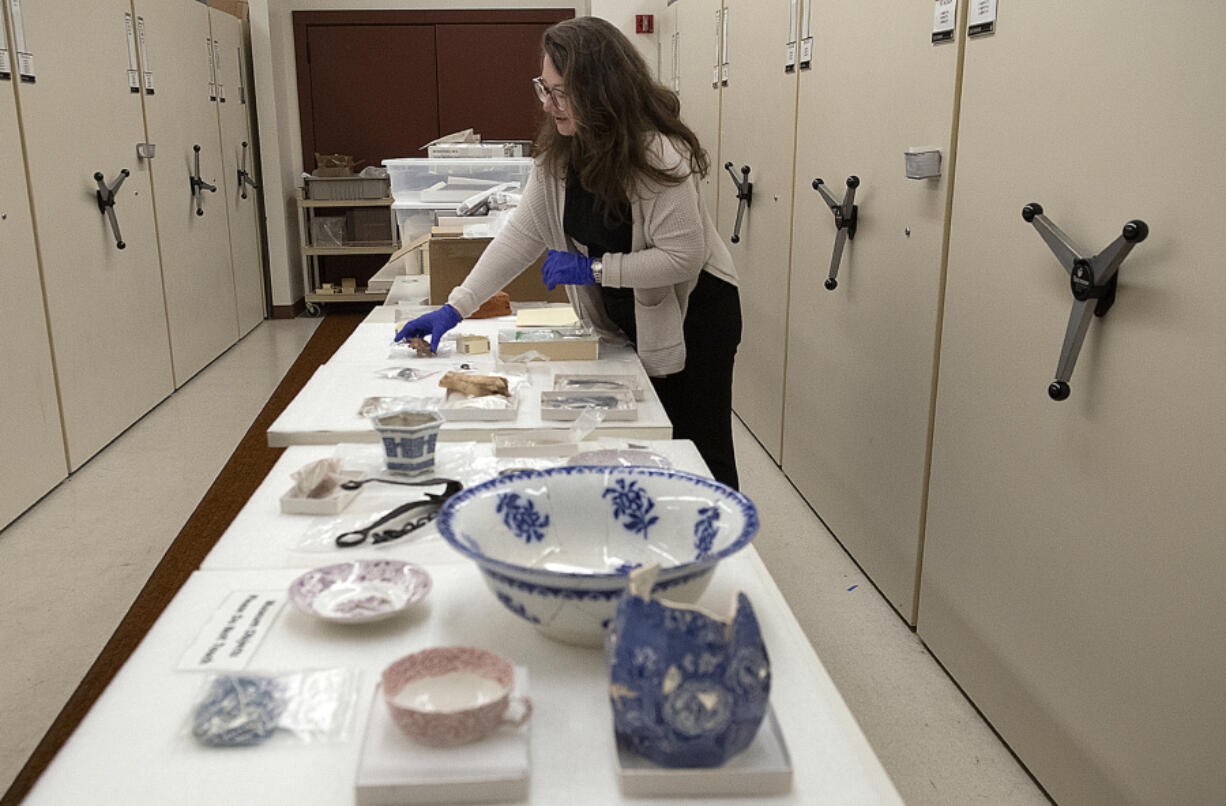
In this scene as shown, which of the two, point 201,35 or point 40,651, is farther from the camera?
point 201,35

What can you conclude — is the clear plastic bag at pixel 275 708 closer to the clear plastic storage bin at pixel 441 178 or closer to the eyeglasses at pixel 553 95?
the eyeglasses at pixel 553 95

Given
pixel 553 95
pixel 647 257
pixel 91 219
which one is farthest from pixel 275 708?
pixel 91 219

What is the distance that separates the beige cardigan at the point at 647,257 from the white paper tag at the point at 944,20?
23.0 inches

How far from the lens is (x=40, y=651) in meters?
2.31

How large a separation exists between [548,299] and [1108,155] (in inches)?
86.1

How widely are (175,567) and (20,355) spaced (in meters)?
0.92

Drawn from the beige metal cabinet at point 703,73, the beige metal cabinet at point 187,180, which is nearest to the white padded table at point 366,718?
the beige metal cabinet at point 703,73

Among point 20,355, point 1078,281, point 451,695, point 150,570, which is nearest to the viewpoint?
point 451,695

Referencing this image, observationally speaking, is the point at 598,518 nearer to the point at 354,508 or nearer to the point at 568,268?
the point at 354,508

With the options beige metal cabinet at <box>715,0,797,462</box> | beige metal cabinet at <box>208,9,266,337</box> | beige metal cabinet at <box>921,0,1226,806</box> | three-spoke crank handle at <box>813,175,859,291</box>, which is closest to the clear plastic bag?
beige metal cabinet at <box>921,0,1226,806</box>

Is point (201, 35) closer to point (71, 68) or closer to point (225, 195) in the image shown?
point (225, 195)

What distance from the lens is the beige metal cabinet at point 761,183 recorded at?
10.8 feet

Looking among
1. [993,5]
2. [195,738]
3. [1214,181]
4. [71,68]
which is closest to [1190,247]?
[1214,181]

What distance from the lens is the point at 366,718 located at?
2.79 ft
